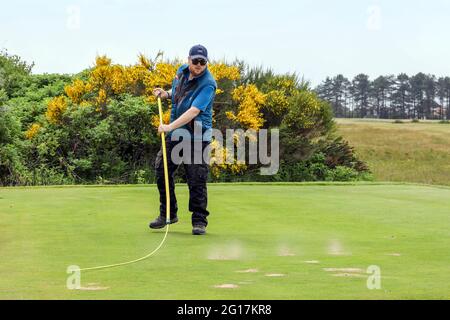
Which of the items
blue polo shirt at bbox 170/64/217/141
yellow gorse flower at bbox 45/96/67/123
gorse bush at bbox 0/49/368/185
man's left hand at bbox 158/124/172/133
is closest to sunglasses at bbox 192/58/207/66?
blue polo shirt at bbox 170/64/217/141

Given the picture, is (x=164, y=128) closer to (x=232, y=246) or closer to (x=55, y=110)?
(x=232, y=246)

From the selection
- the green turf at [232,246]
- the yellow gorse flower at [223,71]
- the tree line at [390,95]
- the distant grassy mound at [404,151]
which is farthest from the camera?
the tree line at [390,95]

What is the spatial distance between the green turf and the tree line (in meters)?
86.1

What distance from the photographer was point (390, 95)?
10038cm

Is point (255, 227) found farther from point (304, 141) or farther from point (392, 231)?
point (304, 141)

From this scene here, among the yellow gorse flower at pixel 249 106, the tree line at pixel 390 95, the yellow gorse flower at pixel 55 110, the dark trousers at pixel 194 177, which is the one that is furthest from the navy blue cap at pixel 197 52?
the tree line at pixel 390 95

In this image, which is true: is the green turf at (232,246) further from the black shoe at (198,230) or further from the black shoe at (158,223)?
the black shoe at (158,223)

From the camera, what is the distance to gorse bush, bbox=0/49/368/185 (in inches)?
896

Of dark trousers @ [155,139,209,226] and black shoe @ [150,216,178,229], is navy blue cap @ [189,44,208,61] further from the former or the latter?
black shoe @ [150,216,178,229]

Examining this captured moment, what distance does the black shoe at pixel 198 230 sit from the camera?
966 cm

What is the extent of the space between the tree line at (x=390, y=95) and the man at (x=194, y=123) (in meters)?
89.9

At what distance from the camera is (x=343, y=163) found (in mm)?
27609

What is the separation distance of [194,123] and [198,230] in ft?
4.30

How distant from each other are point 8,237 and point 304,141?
1756 centimetres
